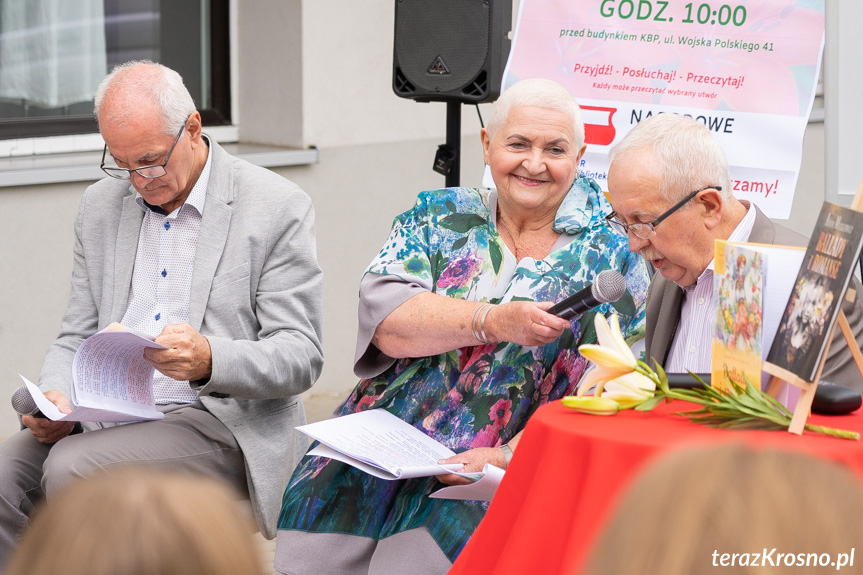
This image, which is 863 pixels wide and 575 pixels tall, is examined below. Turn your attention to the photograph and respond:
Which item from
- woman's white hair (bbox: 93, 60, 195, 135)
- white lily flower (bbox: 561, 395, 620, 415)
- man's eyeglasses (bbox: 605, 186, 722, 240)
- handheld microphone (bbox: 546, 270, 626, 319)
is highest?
woman's white hair (bbox: 93, 60, 195, 135)

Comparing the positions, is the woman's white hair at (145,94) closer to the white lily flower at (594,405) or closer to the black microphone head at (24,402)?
the black microphone head at (24,402)

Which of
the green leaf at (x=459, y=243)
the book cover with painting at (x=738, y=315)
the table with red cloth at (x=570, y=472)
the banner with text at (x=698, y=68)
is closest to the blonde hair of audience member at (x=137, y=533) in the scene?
the table with red cloth at (x=570, y=472)

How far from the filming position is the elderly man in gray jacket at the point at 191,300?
2783mm

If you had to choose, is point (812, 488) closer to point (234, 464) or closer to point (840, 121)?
point (234, 464)

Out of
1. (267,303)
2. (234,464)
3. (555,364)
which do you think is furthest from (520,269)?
(234,464)

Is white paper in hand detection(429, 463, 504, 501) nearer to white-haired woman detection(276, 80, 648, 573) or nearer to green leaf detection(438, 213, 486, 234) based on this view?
white-haired woman detection(276, 80, 648, 573)

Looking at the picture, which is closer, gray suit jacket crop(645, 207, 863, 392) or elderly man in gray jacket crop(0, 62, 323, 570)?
gray suit jacket crop(645, 207, 863, 392)

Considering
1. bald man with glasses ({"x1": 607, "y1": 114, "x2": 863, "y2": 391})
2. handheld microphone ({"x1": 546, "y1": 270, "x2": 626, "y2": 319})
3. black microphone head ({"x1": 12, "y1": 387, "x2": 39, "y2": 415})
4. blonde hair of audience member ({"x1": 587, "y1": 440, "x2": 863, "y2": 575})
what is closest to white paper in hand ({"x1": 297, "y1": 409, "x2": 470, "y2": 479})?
handheld microphone ({"x1": 546, "y1": 270, "x2": 626, "y2": 319})

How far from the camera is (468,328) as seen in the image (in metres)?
2.61

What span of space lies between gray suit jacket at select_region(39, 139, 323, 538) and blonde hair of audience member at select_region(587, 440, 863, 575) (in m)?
2.06

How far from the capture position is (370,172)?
5898mm

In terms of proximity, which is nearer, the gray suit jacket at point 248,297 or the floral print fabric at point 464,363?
the floral print fabric at point 464,363

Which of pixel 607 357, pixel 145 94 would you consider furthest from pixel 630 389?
pixel 145 94

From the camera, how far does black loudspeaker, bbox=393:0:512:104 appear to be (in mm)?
4039
